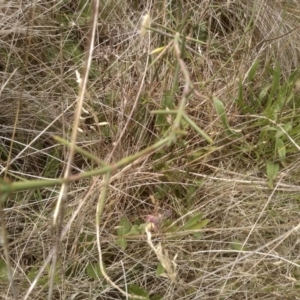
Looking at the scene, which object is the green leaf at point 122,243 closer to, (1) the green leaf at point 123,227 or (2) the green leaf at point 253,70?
(1) the green leaf at point 123,227

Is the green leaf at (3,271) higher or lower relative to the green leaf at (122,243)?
lower

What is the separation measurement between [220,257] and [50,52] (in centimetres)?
69

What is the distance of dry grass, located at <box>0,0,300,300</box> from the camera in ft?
3.74

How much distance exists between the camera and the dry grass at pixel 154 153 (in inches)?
44.8

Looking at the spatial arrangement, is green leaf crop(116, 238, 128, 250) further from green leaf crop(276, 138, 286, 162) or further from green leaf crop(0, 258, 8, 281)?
green leaf crop(276, 138, 286, 162)

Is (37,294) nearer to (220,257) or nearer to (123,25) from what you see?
(220,257)

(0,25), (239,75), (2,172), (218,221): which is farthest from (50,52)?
(218,221)

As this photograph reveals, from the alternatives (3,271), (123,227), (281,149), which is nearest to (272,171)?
(281,149)

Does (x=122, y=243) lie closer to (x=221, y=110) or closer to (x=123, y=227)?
Answer: (x=123, y=227)

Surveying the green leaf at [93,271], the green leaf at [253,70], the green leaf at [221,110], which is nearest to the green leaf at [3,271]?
the green leaf at [93,271]

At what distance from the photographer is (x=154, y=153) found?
4.08 ft

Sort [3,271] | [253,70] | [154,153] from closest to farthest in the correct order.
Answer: [3,271]
[154,153]
[253,70]

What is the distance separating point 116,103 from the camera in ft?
4.34

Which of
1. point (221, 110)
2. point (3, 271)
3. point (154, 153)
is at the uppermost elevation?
point (221, 110)
